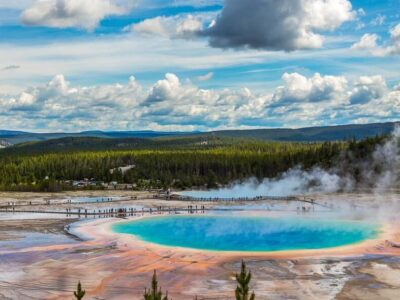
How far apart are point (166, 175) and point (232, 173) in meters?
10.6

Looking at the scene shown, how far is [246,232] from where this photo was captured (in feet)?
129

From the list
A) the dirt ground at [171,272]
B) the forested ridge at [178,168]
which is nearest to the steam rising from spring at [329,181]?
the forested ridge at [178,168]

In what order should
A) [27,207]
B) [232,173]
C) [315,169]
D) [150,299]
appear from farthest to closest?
[232,173]
[315,169]
[27,207]
[150,299]

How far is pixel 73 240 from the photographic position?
3466 centimetres

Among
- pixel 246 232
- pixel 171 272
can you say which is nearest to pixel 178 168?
pixel 246 232

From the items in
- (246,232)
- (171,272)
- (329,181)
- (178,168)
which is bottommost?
(246,232)

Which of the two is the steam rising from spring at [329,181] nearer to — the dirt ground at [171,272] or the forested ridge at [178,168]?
the forested ridge at [178,168]

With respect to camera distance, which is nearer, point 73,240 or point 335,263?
point 335,263

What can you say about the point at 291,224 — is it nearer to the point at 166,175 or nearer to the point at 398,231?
the point at 398,231

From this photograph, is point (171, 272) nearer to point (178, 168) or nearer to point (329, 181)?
point (329, 181)

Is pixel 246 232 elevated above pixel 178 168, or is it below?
below

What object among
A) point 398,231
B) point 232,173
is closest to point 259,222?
point 398,231

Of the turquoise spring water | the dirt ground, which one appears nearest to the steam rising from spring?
the turquoise spring water

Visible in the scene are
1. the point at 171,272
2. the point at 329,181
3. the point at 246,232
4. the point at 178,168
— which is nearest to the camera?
the point at 171,272
